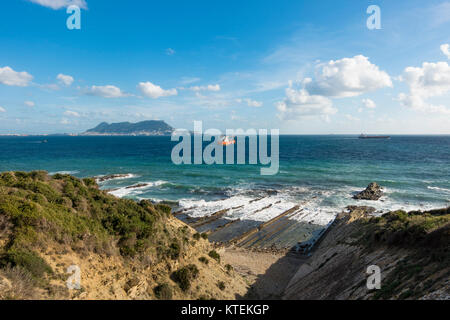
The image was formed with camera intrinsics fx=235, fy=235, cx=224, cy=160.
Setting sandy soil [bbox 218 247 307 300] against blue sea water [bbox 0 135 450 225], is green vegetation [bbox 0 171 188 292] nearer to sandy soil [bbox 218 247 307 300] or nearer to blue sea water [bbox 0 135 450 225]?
sandy soil [bbox 218 247 307 300]

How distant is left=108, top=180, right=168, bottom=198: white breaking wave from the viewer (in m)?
43.8

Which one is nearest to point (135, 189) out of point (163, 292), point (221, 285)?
point (221, 285)

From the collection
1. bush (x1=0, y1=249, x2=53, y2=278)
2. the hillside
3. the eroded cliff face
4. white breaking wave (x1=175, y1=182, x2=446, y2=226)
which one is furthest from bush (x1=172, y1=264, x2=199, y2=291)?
white breaking wave (x1=175, y1=182, x2=446, y2=226)

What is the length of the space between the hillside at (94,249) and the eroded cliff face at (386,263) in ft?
19.2

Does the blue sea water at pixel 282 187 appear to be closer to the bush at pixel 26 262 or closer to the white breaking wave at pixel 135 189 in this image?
the white breaking wave at pixel 135 189

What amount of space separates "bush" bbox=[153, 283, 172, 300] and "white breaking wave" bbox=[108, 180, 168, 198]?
33.1 metres

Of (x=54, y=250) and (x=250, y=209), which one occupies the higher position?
(x=54, y=250)

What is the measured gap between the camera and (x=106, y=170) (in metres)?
66.8

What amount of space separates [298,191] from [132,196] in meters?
31.2

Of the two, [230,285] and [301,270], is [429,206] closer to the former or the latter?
[301,270]

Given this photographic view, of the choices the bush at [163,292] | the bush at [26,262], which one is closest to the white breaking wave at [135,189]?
the bush at [163,292]

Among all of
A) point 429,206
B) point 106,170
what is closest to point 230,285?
point 429,206

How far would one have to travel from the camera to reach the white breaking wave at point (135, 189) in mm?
43769

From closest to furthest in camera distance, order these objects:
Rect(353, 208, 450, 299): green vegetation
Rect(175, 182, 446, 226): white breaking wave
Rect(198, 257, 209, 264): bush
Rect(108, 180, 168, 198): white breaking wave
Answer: Rect(353, 208, 450, 299): green vegetation, Rect(198, 257, 209, 264): bush, Rect(175, 182, 446, 226): white breaking wave, Rect(108, 180, 168, 198): white breaking wave
